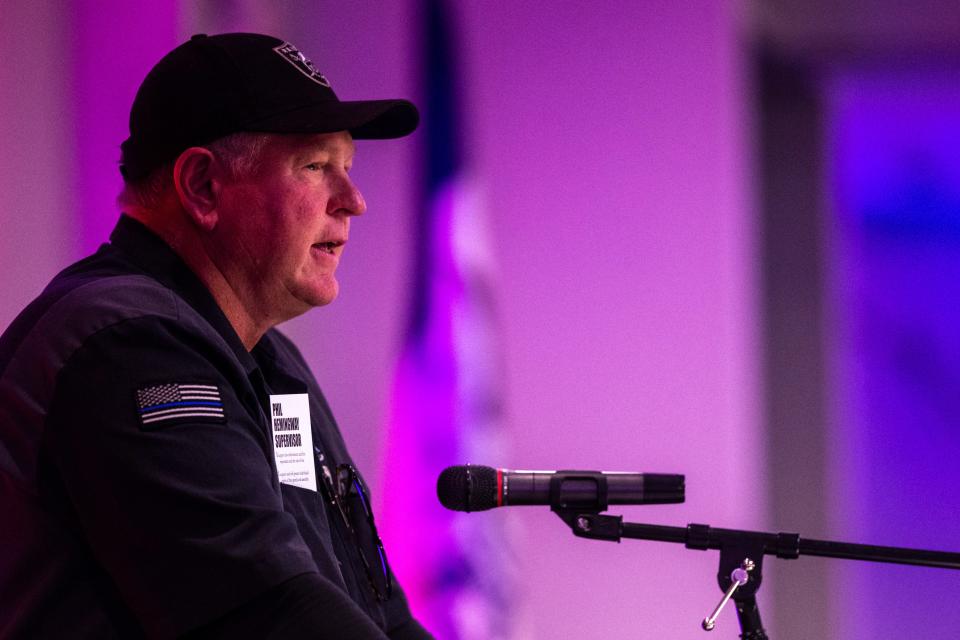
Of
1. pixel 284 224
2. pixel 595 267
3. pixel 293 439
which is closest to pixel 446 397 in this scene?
pixel 595 267

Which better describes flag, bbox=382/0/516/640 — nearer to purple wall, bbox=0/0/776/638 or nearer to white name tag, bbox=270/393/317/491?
purple wall, bbox=0/0/776/638

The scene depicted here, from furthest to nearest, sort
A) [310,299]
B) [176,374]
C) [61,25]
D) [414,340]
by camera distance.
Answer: [414,340], [61,25], [310,299], [176,374]

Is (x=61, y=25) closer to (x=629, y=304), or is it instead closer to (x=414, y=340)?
(x=414, y=340)

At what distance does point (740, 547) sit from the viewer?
1761 mm

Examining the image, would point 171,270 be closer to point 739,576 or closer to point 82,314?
point 82,314

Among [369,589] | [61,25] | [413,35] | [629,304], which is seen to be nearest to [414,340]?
[629,304]

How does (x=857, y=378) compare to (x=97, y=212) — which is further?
(x=857, y=378)

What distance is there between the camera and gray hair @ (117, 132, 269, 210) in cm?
170

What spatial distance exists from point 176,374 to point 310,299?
49cm

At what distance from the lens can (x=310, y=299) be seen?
5.89 feet

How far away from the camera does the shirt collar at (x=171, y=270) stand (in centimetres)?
162

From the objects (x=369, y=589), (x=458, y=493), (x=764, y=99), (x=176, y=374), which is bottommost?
(x=369, y=589)

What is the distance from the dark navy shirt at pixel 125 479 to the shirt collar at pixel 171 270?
0.48 ft

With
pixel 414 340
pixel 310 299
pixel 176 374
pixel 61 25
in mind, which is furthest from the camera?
pixel 414 340
